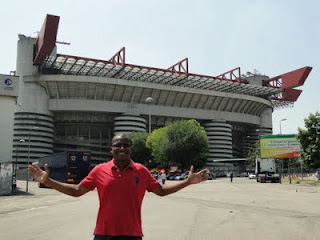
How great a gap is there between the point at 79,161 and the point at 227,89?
64389mm

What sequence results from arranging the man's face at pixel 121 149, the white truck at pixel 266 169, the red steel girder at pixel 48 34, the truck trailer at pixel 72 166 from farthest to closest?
the red steel girder at pixel 48 34
the white truck at pixel 266 169
the truck trailer at pixel 72 166
the man's face at pixel 121 149

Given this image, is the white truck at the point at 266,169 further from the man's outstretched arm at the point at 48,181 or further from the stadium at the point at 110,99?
the man's outstretched arm at the point at 48,181

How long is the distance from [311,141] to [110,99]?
169ft

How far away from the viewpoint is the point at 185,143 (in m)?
65.2

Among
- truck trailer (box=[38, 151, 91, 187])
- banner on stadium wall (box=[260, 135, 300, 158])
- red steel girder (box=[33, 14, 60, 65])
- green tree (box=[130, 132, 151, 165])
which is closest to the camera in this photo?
truck trailer (box=[38, 151, 91, 187])

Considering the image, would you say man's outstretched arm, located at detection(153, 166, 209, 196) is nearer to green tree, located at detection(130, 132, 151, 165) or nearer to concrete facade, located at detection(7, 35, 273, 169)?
concrete facade, located at detection(7, 35, 273, 169)

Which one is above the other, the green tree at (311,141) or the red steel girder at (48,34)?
the red steel girder at (48,34)

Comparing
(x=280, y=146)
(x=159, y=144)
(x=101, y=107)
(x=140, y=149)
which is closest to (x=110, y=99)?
(x=101, y=107)

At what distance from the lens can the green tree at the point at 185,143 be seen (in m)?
65.2

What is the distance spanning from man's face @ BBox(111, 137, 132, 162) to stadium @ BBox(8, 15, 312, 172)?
66.5 meters

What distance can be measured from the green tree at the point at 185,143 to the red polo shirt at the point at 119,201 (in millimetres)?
61468

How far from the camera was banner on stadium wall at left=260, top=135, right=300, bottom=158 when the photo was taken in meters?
48.0

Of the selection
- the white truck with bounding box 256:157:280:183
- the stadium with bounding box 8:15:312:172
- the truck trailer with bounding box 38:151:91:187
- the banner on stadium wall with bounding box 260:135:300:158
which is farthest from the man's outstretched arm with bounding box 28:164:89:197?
the stadium with bounding box 8:15:312:172

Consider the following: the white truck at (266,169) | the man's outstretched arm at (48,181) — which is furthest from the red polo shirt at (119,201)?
the white truck at (266,169)
